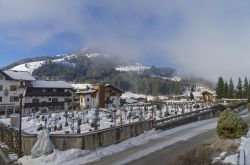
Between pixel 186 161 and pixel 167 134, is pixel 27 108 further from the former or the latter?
pixel 186 161

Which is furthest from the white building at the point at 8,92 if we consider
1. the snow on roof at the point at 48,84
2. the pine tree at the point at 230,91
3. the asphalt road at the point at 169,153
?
the asphalt road at the point at 169,153

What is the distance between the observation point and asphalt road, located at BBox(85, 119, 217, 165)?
71.8 feet

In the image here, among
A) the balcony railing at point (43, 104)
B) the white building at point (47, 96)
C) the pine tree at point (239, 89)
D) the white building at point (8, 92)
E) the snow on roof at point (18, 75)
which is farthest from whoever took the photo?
the pine tree at point (239, 89)

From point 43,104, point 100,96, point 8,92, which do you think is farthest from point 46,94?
point 100,96

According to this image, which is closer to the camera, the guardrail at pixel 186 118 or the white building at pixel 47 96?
the guardrail at pixel 186 118

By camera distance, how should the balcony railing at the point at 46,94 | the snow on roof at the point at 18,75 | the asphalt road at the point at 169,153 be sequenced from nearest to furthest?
the asphalt road at the point at 169,153, the snow on roof at the point at 18,75, the balcony railing at the point at 46,94

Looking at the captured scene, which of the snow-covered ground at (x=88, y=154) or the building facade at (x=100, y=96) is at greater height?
the building facade at (x=100, y=96)

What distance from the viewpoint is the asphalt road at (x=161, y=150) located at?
2188 cm

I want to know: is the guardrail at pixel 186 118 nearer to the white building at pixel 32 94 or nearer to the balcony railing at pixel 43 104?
the white building at pixel 32 94

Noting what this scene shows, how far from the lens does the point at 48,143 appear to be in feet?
75.5

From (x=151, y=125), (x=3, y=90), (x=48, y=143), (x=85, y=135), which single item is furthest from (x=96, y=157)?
(x=3, y=90)

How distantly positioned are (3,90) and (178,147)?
2608 inches

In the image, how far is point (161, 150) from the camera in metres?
25.2

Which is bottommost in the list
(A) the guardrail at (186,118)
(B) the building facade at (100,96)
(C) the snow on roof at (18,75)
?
(A) the guardrail at (186,118)
